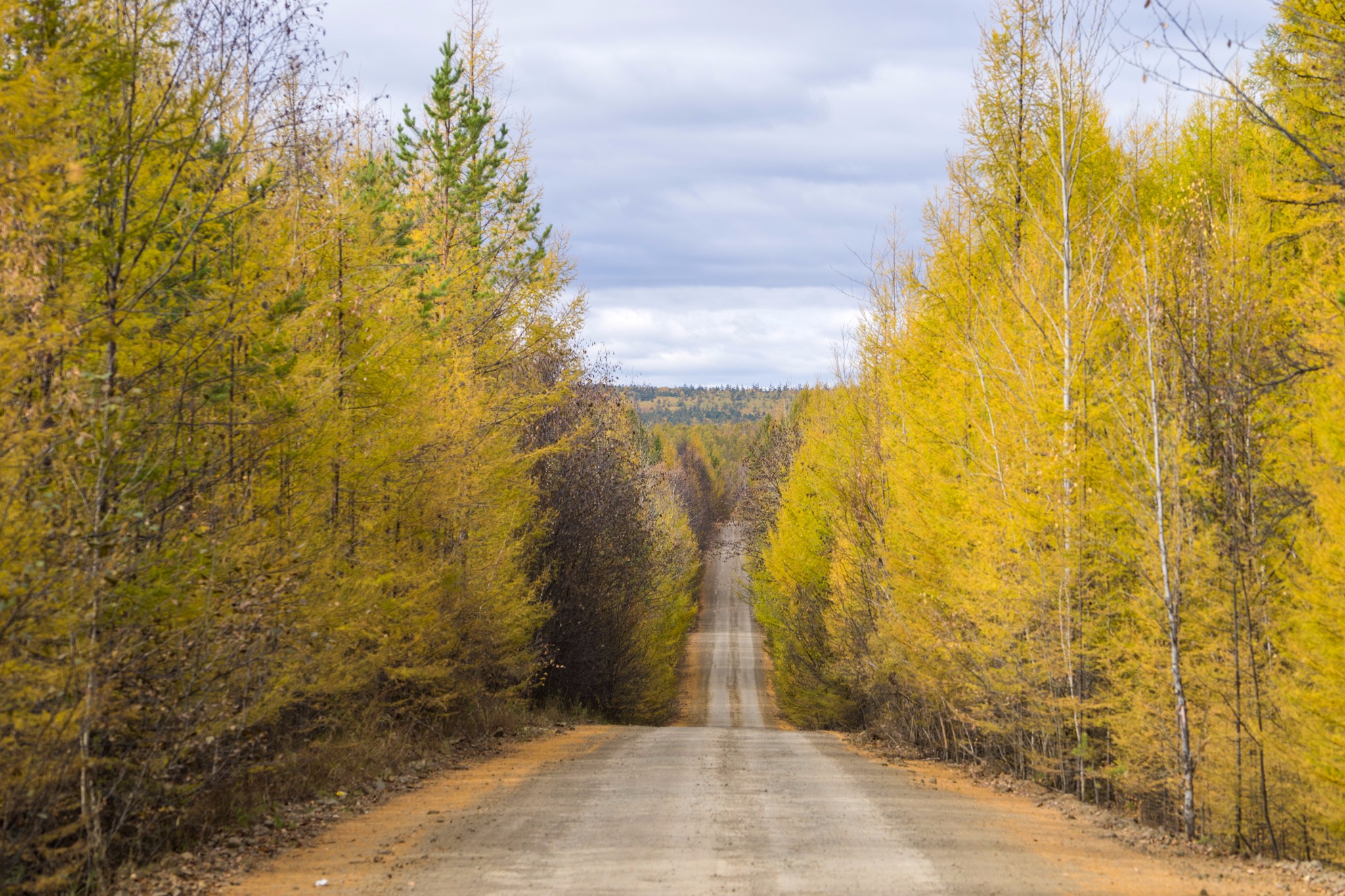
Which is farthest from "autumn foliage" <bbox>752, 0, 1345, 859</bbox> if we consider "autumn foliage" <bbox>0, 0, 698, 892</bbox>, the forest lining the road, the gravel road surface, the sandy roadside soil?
"autumn foliage" <bbox>0, 0, 698, 892</bbox>

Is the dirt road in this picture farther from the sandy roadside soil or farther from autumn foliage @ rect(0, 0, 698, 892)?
autumn foliage @ rect(0, 0, 698, 892)

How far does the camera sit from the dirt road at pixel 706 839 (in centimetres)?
723

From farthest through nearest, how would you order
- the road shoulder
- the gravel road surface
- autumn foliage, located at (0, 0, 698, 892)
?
the road shoulder, the gravel road surface, autumn foliage, located at (0, 0, 698, 892)

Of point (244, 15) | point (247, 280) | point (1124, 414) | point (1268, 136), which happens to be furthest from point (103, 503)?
point (1268, 136)

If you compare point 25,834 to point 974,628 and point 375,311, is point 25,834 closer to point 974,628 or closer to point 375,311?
point 375,311

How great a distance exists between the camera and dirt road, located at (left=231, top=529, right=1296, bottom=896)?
23.7 feet

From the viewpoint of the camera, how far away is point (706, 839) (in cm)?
857

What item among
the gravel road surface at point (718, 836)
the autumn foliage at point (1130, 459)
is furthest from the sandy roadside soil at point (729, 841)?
the autumn foliage at point (1130, 459)

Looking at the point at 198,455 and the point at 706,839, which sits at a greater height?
the point at 198,455

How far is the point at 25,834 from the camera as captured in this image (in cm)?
664

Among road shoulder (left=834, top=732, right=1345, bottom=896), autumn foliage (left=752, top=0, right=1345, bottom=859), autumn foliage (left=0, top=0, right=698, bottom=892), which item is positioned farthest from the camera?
autumn foliage (left=752, top=0, right=1345, bottom=859)

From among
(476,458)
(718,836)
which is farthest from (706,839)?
(476,458)

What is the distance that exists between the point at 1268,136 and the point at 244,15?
56.0 feet

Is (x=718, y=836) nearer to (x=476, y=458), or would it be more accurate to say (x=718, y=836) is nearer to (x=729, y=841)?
(x=729, y=841)
